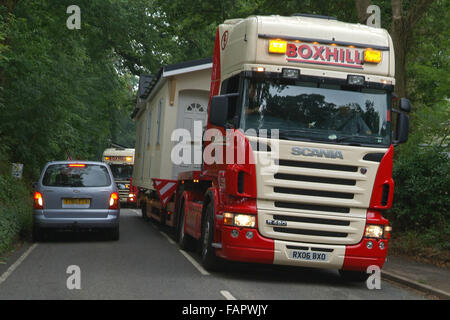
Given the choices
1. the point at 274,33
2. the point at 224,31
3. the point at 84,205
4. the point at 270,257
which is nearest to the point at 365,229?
the point at 270,257

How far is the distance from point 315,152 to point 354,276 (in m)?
2.47

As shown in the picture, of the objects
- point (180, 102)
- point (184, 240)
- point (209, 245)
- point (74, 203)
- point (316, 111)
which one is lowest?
point (184, 240)

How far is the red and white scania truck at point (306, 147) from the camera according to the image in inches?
357

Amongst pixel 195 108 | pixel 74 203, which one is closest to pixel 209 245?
pixel 74 203

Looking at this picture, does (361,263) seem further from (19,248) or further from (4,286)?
(19,248)

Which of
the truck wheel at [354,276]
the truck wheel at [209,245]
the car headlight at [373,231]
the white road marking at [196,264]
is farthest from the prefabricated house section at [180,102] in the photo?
the car headlight at [373,231]

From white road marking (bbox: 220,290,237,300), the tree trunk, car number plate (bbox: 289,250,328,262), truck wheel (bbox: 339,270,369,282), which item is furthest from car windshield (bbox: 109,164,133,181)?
white road marking (bbox: 220,290,237,300)

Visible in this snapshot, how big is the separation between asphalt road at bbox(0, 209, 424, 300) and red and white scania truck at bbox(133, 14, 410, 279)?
490mm

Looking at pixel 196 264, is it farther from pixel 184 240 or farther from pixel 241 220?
pixel 241 220

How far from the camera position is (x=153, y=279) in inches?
364

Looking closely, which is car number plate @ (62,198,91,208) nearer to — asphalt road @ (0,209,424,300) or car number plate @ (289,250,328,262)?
asphalt road @ (0,209,424,300)

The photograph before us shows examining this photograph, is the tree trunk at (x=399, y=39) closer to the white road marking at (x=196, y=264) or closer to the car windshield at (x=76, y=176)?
the white road marking at (x=196, y=264)

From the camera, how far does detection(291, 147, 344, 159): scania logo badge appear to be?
29.6 feet

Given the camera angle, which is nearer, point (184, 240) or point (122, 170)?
point (184, 240)
